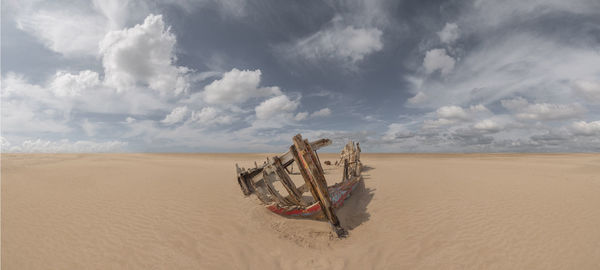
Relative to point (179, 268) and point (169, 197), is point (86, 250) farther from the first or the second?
point (169, 197)

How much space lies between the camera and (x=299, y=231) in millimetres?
9438

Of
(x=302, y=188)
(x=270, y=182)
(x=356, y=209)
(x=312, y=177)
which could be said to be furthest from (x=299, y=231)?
(x=356, y=209)

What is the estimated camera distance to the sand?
24.1ft

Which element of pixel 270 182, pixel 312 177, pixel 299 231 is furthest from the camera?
pixel 270 182

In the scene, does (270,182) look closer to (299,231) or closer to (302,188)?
(302,188)

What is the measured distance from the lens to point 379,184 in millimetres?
17453

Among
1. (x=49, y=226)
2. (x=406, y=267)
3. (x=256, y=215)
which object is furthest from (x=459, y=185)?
(x=49, y=226)

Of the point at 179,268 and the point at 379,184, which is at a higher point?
the point at 379,184

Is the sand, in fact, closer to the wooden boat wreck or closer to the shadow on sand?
the shadow on sand

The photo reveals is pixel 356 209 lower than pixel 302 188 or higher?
lower

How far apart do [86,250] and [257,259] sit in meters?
5.94

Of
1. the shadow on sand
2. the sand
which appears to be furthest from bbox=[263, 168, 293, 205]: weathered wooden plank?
the shadow on sand

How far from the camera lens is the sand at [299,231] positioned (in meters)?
7.35

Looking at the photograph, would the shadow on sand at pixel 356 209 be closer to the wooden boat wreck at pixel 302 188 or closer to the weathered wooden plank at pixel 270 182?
the wooden boat wreck at pixel 302 188
